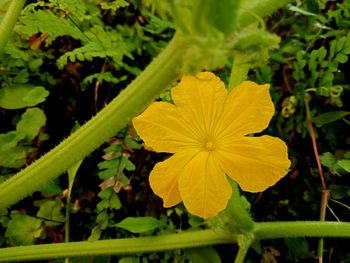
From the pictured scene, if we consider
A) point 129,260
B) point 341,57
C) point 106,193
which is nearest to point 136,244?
→ point 129,260

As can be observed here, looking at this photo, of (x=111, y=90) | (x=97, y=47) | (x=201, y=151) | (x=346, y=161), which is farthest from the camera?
(x=111, y=90)

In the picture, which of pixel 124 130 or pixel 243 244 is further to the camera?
pixel 124 130

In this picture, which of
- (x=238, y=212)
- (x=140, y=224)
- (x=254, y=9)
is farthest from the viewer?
(x=140, y=224)

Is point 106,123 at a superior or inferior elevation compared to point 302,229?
superior

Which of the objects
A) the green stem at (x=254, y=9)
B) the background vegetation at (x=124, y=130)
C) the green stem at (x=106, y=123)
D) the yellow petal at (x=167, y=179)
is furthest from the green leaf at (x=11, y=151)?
the green stem at (x=254, y=9)

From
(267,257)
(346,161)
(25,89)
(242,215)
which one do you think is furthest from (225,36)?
(25,89)

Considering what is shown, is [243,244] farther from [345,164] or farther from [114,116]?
[114,116]

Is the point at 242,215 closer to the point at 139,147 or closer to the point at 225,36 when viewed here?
the point at 139,147
